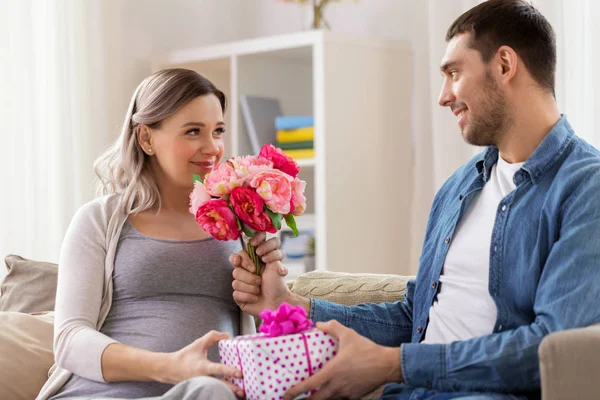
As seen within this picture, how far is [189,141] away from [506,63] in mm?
755

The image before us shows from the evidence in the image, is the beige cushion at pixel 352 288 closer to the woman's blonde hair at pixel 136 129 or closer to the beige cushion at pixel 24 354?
the woman's blonde hair at pixel 136 129

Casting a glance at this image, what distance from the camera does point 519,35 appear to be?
1806 millimetres

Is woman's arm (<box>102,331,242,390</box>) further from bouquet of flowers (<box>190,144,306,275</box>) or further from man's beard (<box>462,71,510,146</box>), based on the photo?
man's beard (<box>462,71,510,146</box>)

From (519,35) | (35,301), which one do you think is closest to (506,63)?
(519,35)

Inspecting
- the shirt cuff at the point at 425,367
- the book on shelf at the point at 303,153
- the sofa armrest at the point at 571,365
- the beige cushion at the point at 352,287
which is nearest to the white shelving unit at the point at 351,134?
the book on shelf at the point at 303,153

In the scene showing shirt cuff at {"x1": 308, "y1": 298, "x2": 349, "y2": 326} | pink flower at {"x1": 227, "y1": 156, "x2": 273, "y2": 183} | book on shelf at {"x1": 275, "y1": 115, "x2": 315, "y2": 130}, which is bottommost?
shirt cuff at {"x1": 308, "y1": 298, "x2": 349, "y2": 326}

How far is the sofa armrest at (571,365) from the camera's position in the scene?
1399mm

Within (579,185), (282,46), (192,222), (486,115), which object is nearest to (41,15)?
(282,46)

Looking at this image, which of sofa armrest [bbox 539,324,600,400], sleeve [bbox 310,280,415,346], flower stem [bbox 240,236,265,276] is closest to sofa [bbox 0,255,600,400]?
sleeve [bbox 310,280,415,346]

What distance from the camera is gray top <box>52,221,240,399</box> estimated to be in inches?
76.9

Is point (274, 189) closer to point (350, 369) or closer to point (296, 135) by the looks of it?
point (350, 369)

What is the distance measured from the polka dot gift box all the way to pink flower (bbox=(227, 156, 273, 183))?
13.4 inches

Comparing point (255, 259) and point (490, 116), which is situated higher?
point (490, 116)

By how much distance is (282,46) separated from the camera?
3.87 m
